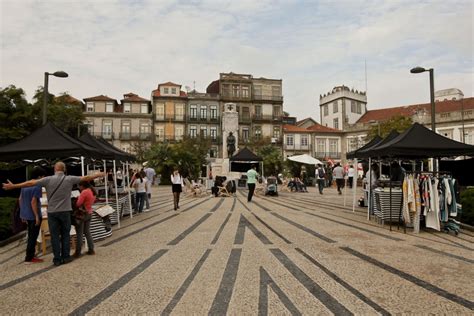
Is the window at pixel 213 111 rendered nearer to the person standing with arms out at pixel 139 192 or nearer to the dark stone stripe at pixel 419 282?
the person standing with arms out at pixel 139 192

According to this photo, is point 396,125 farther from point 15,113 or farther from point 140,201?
point 15,113

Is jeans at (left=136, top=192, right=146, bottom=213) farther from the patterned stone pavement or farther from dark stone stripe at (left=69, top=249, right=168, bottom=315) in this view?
dark stone stripe at (left=69, top=249, right=168, bottom=315)

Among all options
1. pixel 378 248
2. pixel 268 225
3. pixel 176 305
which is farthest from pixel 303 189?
pixel 176 305

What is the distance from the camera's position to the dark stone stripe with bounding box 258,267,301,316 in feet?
12.5

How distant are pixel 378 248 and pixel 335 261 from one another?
4.61 feet

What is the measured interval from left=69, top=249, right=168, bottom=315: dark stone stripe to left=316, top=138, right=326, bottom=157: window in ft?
176

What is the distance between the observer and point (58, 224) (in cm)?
581

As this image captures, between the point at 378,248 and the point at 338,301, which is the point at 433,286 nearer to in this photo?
the point at 338,301

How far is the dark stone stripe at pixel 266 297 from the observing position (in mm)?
3797

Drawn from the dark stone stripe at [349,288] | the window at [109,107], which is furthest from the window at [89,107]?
the dark stone stripe at [349,288]

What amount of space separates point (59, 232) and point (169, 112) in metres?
49.7

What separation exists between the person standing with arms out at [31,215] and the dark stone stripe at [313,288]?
412 cm

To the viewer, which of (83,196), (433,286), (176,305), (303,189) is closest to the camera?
(176,305)

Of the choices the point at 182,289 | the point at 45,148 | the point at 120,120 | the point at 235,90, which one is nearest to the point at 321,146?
the point at 235,90
